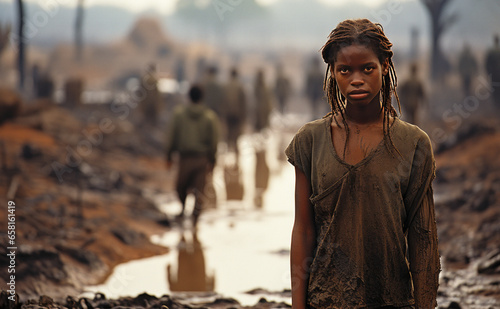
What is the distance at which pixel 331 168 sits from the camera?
2.43 m

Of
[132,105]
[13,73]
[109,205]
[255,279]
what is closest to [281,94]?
[132,105]

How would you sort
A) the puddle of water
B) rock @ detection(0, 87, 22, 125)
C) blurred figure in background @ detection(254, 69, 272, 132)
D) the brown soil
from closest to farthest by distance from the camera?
the puddle of water
the brown soil
rock @ detection(0, 87, 22, 125)
blurred figure in background @ detection(254, 69, 272, 132)

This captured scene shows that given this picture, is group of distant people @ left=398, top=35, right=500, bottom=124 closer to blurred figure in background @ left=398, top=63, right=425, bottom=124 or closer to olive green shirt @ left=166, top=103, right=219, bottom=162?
blurred figure in background @ left=398, top=63, right=425, bottom=124

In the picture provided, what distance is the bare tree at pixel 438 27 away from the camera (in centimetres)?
3102

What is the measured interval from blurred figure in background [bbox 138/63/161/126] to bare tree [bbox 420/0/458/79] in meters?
16.1

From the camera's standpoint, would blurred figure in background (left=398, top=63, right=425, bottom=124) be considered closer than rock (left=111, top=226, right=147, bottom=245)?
No

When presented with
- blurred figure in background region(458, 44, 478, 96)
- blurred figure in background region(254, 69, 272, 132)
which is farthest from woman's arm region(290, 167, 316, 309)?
blurred figure in background region(458, 44, 478, 96)

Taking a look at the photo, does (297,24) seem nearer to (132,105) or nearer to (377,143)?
(132,105)

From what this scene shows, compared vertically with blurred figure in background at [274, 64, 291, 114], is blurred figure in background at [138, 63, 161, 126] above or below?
below

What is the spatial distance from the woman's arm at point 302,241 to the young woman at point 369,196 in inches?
0.4

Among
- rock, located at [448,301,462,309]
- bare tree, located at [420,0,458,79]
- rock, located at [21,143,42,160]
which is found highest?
bare tree, located at [420,0,458,79]

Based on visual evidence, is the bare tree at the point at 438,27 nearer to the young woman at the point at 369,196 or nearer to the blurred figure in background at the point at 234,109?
the blurred figure in background at the point at 234,109

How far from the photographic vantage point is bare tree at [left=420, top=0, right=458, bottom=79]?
3102 centimetres

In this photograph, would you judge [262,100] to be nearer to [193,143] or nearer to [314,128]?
[193,143]
